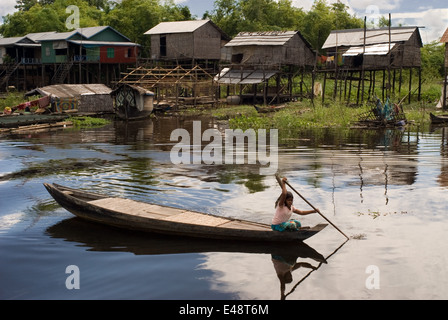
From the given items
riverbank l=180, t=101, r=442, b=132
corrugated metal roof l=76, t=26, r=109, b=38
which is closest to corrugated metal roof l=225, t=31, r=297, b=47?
riverbank l=180, t=101, r=442, b=132

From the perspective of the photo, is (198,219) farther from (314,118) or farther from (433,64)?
(433,64)

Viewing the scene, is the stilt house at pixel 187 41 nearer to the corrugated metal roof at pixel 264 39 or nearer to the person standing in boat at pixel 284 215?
the corrugated metal roof at pixel 264 39

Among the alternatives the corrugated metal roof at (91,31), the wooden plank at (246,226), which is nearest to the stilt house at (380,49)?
the corrugated metal roof at (91,31)

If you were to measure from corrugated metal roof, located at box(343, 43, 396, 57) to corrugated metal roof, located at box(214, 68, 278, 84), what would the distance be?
5287 millimetres

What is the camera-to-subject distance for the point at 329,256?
9.56 metres

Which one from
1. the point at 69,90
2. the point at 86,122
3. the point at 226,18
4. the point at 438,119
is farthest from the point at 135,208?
the point at 226,18

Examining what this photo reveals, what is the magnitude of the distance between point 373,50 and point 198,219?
27.6 metres

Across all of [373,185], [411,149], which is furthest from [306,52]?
[373,185]

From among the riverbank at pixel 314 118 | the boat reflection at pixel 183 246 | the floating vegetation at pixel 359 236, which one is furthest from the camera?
the riverbank at pixel 314 118

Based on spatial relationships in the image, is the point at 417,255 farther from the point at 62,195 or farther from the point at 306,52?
the point at 306,52

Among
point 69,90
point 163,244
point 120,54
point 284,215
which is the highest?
point 120,54

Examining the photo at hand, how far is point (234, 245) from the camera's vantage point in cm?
995

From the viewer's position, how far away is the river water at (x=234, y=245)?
27.3ft

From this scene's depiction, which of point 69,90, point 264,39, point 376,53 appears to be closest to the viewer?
point 376,53
